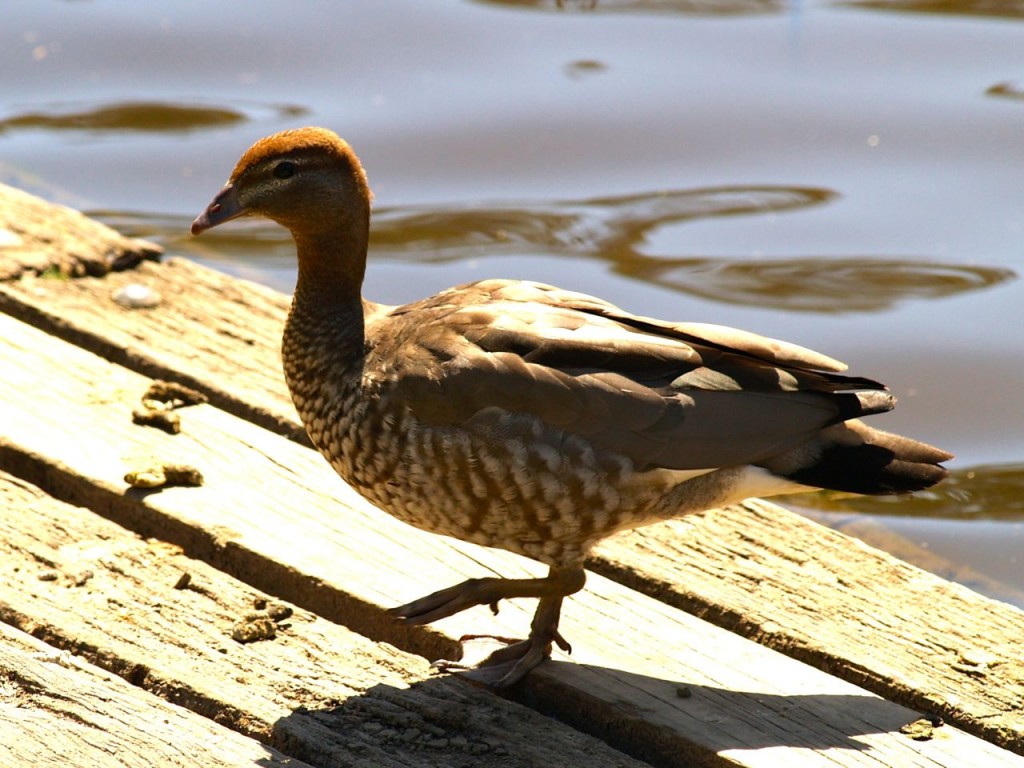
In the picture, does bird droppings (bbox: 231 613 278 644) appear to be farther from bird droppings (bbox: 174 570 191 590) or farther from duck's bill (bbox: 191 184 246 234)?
duck's bill (bbox: 191 184 246 234)

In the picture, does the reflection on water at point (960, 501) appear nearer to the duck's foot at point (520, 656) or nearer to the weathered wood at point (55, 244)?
the duck's foot at point (520, 656)

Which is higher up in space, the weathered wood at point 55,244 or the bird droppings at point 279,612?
the weathered wood at point 55,244

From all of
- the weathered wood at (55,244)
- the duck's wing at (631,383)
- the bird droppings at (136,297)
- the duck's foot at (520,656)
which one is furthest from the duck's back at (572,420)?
the weathered wood at (55,244)

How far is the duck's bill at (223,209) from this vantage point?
345 centimetres

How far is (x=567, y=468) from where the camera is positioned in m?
3.07

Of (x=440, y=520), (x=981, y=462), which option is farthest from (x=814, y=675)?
(x=981, y=462)

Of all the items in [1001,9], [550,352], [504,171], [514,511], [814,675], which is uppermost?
[1001,9]

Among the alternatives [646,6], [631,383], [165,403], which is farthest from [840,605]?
[646,6]

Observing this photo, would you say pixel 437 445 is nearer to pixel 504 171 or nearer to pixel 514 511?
pixel 514 511

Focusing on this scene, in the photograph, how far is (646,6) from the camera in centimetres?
867

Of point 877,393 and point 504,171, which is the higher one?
point 504,171

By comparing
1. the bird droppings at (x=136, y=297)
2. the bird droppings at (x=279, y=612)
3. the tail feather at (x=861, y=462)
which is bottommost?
the bird droppings at (x=279, y=612)

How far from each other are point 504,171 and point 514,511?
4.53 meters

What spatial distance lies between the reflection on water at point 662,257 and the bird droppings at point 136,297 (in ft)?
8.02
